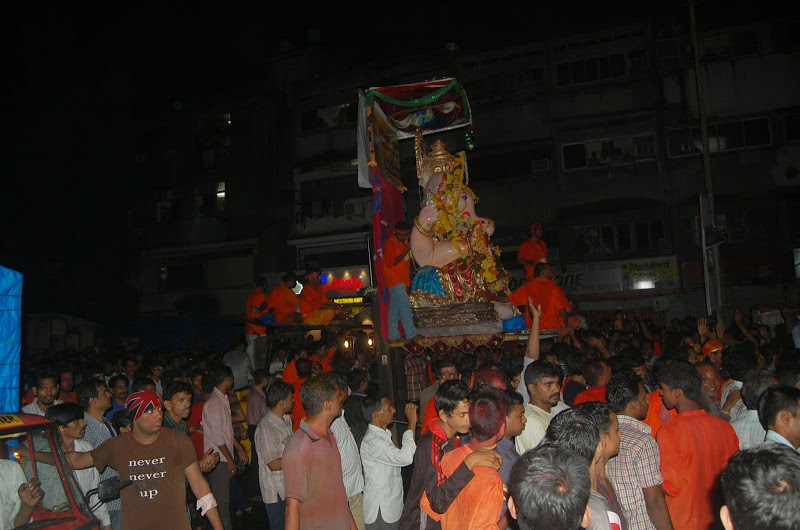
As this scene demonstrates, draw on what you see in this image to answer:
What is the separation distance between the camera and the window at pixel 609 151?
23.5m

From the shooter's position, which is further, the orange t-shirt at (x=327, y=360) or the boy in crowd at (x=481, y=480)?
the orange t-shirt at (x=327, y=360)

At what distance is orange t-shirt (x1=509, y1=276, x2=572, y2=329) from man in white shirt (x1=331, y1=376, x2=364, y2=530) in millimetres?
4210

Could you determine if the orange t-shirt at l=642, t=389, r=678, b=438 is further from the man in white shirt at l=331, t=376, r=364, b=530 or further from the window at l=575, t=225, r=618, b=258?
the window at l=575, t=225, r=618, b=258

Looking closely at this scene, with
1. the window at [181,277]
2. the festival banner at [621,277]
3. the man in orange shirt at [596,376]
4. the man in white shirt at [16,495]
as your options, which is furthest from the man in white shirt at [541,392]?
the window at [181,277]

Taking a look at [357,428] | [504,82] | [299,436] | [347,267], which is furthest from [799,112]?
[299,436]

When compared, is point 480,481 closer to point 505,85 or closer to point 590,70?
point 590,70

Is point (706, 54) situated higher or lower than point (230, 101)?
lower

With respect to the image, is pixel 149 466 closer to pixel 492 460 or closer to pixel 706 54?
pixel 492 460

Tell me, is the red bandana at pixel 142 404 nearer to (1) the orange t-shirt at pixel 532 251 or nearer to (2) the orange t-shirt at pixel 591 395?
(2) the orange t-shirt at pixel 591 395

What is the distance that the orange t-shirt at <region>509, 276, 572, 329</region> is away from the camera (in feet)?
29.2

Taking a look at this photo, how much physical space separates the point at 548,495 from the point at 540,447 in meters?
0.30

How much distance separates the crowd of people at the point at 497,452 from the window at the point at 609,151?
1821 cm

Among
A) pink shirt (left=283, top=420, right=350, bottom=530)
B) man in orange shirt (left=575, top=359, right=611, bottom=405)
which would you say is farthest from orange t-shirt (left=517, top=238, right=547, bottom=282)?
pink shirt (left=283, top=420, right=350, bottom=530)

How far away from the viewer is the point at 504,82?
2517 cm
